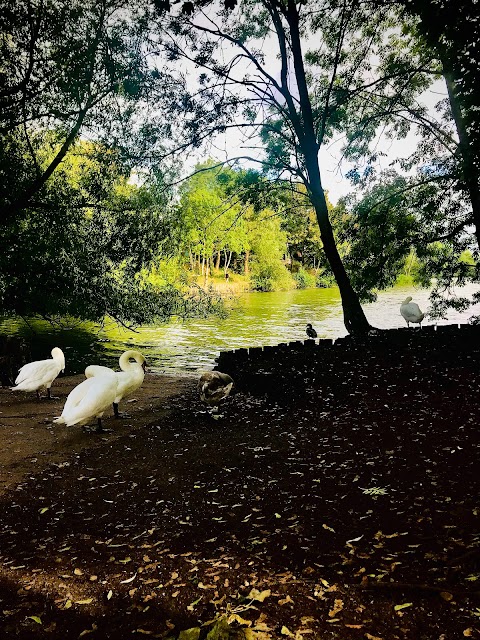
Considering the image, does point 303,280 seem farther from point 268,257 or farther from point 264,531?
point 264,531

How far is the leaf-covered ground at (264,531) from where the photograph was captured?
2.77m

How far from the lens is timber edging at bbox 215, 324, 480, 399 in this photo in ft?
28.8

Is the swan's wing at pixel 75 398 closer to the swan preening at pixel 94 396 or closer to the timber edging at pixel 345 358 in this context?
the swan preening at pixel 94 396

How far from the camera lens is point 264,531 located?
3.84 m

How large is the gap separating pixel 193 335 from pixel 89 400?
1592 cm

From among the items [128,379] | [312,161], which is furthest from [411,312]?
[128,379]

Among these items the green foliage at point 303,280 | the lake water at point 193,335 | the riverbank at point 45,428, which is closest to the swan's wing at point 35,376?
the riverbank at point 45,428

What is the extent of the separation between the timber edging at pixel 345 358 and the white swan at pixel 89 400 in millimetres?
3120

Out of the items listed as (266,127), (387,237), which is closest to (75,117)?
(266,127)

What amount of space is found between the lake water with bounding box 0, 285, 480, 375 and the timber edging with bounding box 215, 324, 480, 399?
4.60 metres

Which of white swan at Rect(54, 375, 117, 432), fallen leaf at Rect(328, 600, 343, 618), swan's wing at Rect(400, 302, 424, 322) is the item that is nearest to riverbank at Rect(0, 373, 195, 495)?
white swan at Rect(54, 375, 117, 432)

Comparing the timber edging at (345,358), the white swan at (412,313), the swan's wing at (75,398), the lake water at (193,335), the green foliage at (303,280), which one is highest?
the green foliage at (303,280)

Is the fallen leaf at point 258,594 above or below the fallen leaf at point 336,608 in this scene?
below

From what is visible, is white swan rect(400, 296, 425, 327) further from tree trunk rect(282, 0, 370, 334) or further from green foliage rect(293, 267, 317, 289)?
green foliage rect(293, 267, 317, 289)
